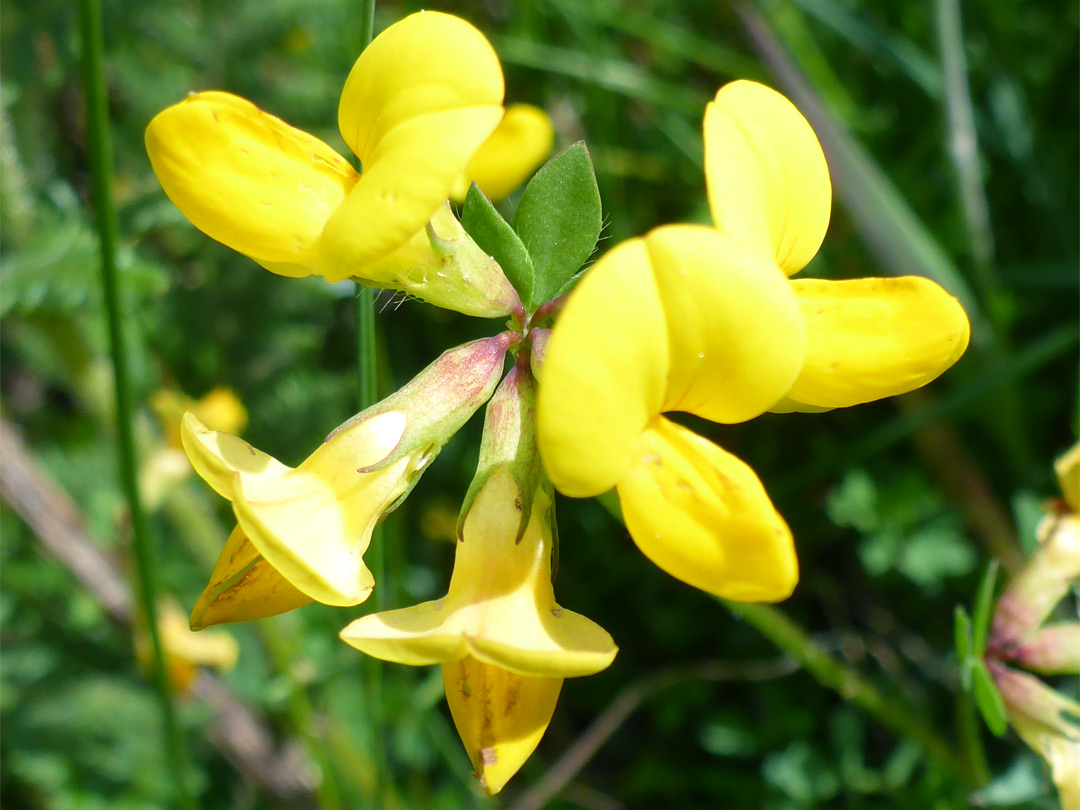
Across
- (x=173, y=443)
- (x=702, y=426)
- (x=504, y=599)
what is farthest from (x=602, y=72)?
(x=504, y=599)

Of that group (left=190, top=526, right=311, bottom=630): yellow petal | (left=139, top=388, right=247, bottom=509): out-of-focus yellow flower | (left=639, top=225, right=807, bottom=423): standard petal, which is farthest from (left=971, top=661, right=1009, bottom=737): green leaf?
(left=139, top=388, right=247, bottom=509): out-of-focus yellow flower

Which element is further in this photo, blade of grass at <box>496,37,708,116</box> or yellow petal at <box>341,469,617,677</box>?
blade of grass at <box>496,37,708,116</box>

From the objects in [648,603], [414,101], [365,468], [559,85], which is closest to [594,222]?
[414,101]

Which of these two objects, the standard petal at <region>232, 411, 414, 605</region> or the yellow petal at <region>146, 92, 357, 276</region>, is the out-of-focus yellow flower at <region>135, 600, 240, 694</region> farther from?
the yellow petal at <region>146, 92, 357, 276</region>

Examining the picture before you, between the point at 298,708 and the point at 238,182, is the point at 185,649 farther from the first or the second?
the point at 238,182

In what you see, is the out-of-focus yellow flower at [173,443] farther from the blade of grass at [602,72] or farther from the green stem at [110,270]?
the blade of grass at [602,72]
